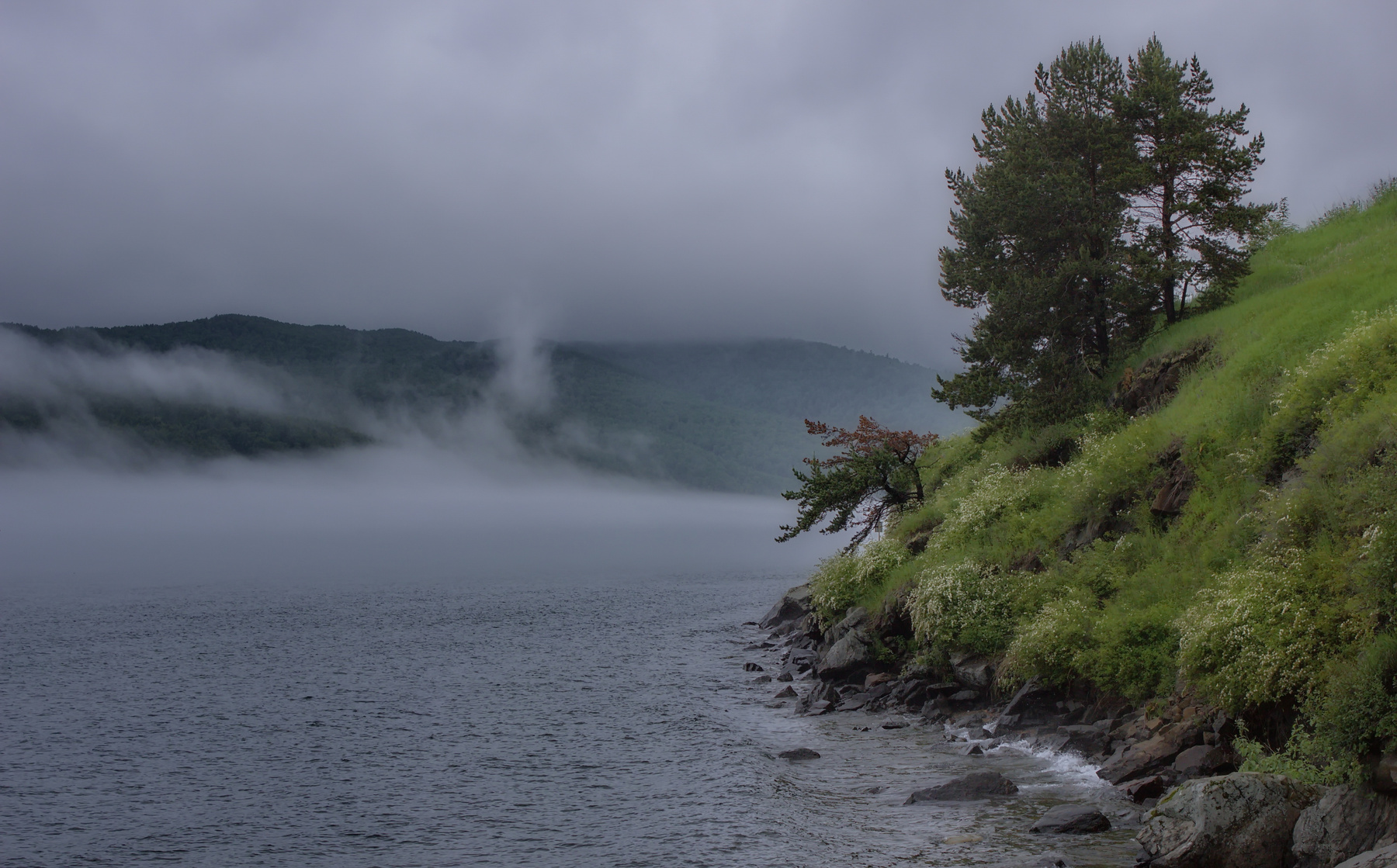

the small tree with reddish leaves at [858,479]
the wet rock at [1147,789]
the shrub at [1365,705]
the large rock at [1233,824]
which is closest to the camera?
the shrub at [1365,705]

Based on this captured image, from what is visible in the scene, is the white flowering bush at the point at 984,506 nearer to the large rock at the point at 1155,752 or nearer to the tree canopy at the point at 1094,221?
the tree canopy at the point at 1094,221

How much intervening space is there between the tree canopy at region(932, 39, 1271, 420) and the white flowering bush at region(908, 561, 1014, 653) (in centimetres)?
1017

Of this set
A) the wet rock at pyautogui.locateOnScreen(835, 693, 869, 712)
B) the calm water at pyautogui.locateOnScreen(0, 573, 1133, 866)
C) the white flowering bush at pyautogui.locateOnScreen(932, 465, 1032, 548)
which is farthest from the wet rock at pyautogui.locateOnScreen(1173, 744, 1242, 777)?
the white flowering bush at pyautogui.locateOnScreen(932, 465, 1032, 548)

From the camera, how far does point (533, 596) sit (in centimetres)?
8550

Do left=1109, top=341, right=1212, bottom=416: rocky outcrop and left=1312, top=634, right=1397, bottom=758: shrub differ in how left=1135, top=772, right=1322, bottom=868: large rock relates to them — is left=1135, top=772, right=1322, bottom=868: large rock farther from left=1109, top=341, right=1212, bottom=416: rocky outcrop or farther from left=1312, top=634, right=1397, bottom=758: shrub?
left=1109, top=341, right=1212, bottom=416: rocky outcrop

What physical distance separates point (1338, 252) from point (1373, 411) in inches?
803

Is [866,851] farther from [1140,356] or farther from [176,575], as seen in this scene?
[176,575]

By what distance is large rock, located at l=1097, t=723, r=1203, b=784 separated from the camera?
61.0 ft

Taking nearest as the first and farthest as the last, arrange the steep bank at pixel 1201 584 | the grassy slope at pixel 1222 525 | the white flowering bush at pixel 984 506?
the steep bank at pixel 1201 584 < the grassy slope at pixel 1222 525 < the white flowering bush at pixel 984 506

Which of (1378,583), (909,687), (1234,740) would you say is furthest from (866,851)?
(909,687)

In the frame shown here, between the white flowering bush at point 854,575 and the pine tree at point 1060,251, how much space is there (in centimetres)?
704

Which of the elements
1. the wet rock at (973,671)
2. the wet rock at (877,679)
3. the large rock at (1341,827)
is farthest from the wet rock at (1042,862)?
the wet rock at (877,679)

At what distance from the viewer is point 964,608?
2828 cm

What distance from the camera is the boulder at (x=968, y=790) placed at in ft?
65.8
